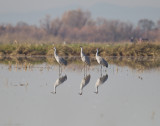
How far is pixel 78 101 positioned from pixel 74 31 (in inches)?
1328

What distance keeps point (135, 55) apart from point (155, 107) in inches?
619

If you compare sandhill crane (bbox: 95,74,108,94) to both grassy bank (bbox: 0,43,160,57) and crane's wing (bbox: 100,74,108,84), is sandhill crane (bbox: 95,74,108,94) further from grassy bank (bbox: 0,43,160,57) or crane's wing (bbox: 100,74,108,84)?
grassy bank (bbox: 0,43,160,57)

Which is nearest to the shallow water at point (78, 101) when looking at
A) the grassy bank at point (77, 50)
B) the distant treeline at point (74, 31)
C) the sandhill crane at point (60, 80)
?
the sandhill crane at point (60, 80)

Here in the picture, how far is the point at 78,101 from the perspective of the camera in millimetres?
7988

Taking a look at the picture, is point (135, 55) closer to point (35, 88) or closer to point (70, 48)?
point (70, 48)

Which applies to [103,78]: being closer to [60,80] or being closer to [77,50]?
[60,80]

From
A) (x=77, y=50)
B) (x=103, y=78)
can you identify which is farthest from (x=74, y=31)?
(x=103, y=78)

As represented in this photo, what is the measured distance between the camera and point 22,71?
13477 mm

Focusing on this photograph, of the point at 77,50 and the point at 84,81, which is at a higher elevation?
the point at 77,50

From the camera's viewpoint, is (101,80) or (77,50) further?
(77,50)

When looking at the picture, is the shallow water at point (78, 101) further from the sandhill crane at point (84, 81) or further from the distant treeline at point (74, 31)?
the distant treeline at point (74, 31)

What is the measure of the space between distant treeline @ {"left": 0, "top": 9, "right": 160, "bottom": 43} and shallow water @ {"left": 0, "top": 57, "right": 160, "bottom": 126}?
58.7ft

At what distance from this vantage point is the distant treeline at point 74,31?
32.5 meters

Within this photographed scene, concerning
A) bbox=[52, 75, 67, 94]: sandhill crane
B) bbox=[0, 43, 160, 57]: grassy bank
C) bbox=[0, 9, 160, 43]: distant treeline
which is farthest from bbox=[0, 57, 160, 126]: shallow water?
bbox=[0, 9, 160, 43]: distant treeline
